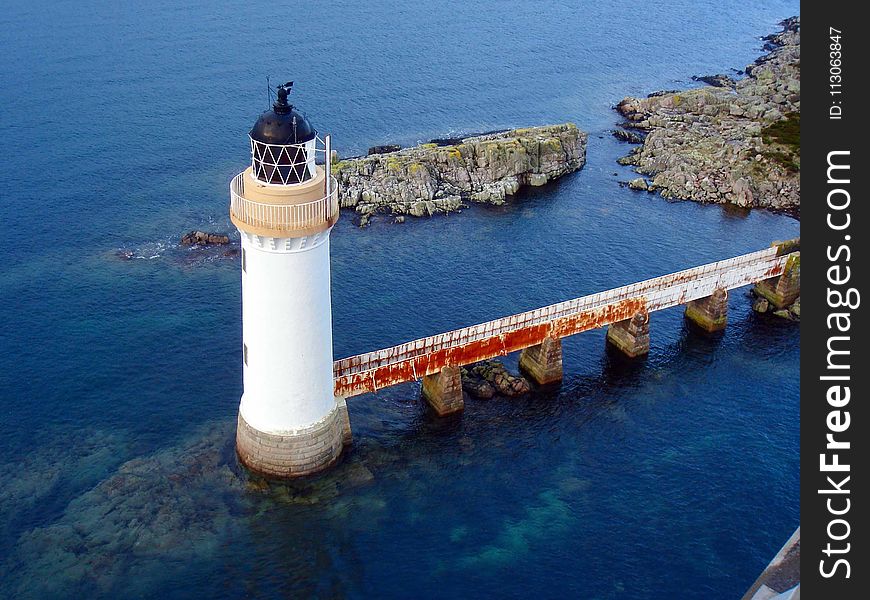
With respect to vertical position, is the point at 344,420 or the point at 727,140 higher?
the point at 727,140

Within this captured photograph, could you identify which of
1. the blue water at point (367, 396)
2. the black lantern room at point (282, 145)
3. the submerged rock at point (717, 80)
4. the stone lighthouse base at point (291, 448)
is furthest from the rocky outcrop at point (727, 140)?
the black lantern room at point (282, 145)

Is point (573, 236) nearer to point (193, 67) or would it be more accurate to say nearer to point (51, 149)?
point (51, 149)

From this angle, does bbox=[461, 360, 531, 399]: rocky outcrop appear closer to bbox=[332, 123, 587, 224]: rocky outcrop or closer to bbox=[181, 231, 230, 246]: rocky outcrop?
bbox=[332, 123, 587, 224]: rocky outcrop

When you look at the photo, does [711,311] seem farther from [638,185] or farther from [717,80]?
[717,80]

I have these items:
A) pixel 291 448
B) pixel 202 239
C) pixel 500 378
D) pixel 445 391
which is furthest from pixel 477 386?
pixel 202 239

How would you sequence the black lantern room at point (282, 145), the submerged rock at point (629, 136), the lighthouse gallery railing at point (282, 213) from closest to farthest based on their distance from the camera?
the black lantern room at point (282, 145), the lighthouse gallery railing at point (282, 213), the submerged rock at point (629, 136)

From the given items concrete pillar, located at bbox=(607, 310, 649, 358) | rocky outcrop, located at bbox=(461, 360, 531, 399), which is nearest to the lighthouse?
rocky outcrop, located at bbox=(461, 360, 531, 399)

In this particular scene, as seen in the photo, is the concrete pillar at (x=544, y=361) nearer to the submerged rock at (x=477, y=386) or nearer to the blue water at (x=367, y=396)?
the blue water at (x=367, y=396)
